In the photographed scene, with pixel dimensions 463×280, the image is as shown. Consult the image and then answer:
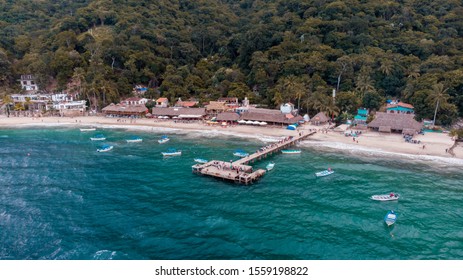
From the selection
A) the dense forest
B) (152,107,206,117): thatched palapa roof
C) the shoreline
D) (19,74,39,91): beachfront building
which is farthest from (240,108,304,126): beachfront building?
(19,74,39,91): beachfront building

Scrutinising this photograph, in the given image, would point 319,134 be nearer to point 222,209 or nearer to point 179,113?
point 179,113

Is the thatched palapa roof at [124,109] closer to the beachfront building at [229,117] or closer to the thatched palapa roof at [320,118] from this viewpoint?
the beachfront building at [229,117]

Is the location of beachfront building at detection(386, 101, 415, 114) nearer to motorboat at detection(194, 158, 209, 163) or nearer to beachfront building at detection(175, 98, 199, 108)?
motorboat at detection(194, 158, 209, 163)

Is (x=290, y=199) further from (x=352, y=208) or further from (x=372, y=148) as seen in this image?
(x=372, y=148)

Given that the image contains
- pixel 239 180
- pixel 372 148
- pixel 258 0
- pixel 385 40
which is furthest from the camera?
pixel 258 0

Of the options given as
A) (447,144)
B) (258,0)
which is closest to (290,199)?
(447,144)

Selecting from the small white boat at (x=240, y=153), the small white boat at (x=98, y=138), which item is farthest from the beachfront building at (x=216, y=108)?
the small white boat at (x=240, y=153)
